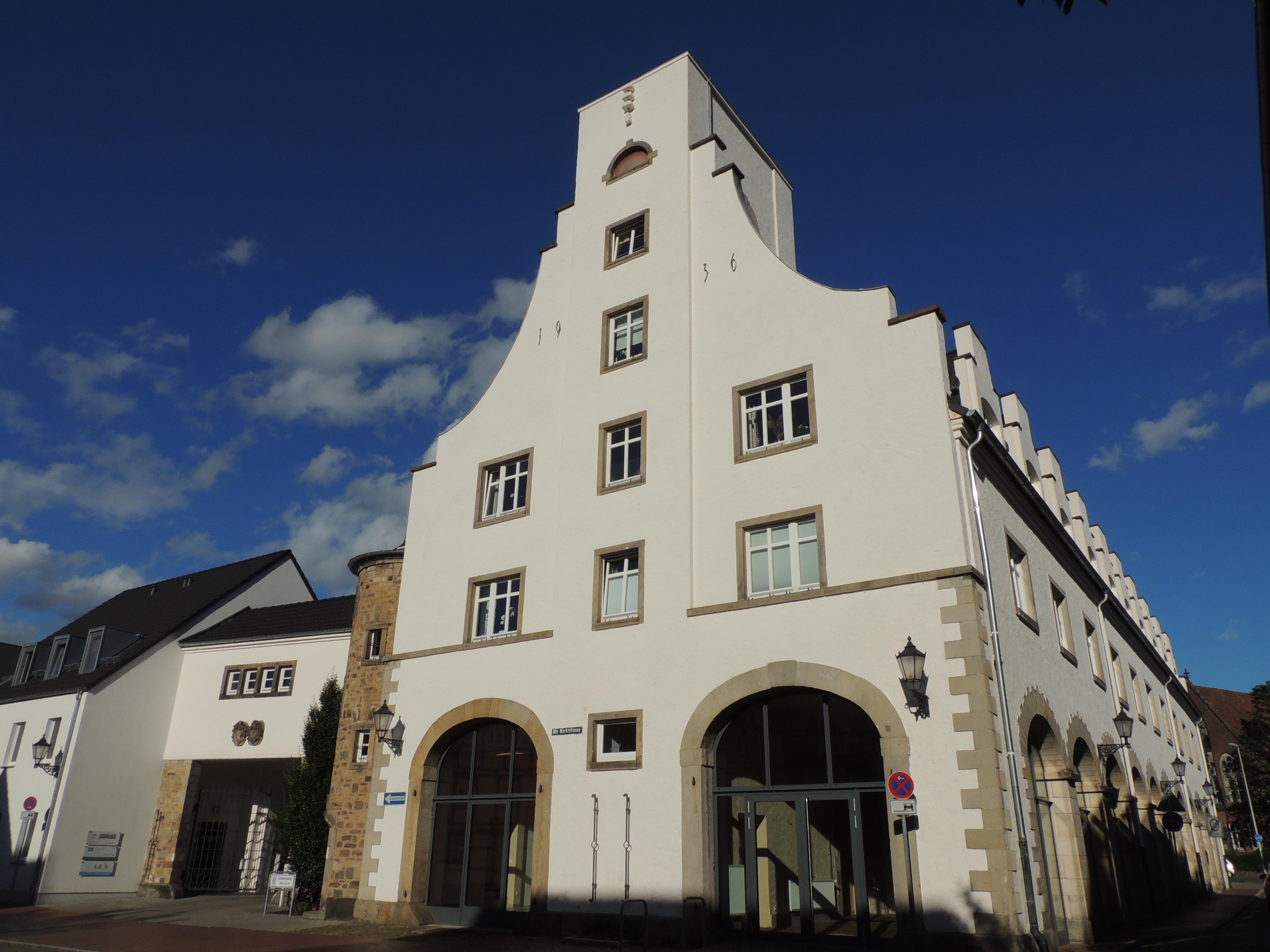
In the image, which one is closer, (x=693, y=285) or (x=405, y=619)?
(x=693, y=285)

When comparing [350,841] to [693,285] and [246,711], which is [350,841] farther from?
[693,285]

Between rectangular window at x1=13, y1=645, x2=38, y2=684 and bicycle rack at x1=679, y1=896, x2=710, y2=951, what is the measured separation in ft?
95.9

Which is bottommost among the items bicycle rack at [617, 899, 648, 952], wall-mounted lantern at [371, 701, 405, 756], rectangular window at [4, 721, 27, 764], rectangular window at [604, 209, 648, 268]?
bicycle rack at [617, 899, 648, 952]

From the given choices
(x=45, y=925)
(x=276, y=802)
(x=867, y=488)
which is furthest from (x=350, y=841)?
(x=867, y=488)

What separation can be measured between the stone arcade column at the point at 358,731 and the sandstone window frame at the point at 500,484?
8.69ft

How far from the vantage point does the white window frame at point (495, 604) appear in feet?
65.5

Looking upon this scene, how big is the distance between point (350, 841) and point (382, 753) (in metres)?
3.21

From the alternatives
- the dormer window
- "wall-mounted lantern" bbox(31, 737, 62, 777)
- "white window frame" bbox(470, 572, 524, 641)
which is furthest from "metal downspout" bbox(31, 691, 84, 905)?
the dormer window

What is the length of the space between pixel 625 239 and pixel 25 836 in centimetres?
2488

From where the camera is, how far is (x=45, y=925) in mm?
20266

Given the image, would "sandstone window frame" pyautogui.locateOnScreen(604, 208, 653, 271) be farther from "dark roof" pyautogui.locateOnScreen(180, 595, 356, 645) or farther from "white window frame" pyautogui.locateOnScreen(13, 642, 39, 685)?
"white window frame" pyautogui.locateOnScreen(13, 642, 39, 685)

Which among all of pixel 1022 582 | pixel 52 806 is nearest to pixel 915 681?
pixel 1022 582

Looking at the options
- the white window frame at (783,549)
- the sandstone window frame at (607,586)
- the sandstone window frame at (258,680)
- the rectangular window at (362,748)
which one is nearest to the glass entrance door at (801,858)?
the white window frame at (783,549)

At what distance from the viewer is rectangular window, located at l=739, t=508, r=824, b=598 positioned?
16.1 metres
